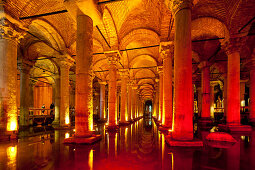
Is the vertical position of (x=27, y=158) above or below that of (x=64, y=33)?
below

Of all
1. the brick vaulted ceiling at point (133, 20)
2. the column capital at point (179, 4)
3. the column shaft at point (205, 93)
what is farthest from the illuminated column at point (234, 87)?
the column capital at point (179, 4)

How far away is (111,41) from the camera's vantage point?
37.9 feet

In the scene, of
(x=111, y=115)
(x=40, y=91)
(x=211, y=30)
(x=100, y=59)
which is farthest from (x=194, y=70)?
(x=40, y=91)

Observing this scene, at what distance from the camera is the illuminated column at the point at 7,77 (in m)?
7.36

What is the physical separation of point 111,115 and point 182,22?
8.44 meters

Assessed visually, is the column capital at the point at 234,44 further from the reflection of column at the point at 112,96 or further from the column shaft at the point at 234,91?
the reflection of column at the point at 112,96

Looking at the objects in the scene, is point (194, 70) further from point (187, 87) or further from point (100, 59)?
point (187, 87)

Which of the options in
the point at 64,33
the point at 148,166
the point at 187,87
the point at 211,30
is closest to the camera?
the point at 148,166

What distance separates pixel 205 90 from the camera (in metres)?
15.3

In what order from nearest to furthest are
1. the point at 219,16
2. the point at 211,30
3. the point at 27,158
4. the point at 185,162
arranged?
the point at 185,162 < the point at 27,158 < the point at 219,16 < the point at 211,30

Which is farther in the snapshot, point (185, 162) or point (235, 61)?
point (235, 61)

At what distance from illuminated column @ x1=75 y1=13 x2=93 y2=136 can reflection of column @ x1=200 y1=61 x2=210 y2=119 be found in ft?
40.7

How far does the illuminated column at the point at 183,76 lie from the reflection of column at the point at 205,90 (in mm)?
10459

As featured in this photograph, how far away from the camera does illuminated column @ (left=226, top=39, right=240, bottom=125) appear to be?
9969 millimetres
